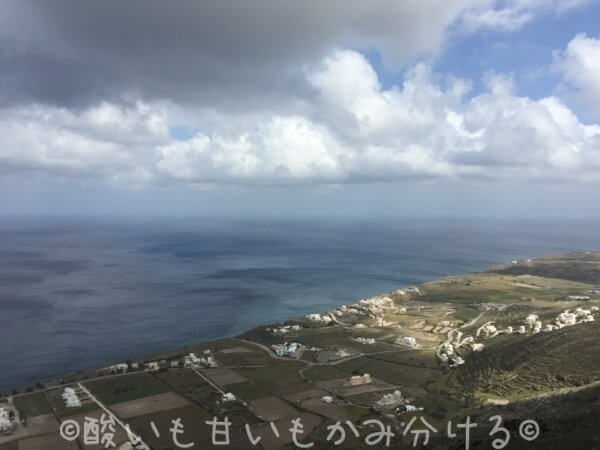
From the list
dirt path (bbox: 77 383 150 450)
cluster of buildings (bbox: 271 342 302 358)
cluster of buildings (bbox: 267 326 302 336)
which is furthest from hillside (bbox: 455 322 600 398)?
cluster of buildings (bbox: 267 326 302 336)

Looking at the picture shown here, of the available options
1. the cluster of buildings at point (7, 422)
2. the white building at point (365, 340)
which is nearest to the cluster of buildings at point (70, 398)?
the cluster of buildings at point (7, 422)

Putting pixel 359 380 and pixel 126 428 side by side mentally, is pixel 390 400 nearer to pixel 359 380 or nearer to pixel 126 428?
pixel 359 380

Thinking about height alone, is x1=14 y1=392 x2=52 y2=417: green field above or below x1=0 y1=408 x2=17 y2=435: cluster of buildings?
below

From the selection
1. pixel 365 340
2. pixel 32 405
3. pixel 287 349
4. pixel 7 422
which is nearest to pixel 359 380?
pixel 287 349

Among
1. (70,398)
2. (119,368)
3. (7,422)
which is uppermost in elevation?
(7,422)

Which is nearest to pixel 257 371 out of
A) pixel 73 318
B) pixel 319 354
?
pixel 319 354

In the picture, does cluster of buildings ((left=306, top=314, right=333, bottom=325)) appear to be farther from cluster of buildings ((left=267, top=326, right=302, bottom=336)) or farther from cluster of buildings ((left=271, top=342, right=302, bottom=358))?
cluster of buildings ((left=271, top=342, right=302, bottom=358))
